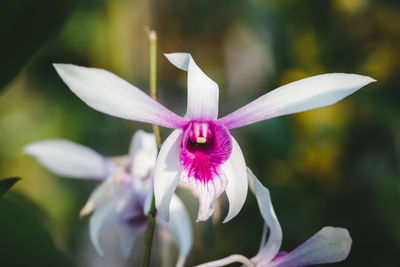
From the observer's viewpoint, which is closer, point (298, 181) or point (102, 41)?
point (298, 181)

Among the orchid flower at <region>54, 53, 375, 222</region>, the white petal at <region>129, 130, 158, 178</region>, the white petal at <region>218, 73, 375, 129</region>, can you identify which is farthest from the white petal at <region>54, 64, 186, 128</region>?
the white petal at <region>129, 130, 158, 178</region>

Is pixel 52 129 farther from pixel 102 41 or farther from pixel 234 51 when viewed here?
pixel 234 51

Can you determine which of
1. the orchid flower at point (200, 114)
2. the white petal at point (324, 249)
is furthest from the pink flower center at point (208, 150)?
the white petal at point (324, 249)

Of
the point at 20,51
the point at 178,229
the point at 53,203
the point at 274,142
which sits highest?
the point at 20,51

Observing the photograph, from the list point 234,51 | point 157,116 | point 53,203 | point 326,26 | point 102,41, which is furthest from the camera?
point 234,51

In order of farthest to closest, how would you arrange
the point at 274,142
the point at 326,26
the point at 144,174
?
the point at 326,26 < the point at 274,142 < the point at 144,174

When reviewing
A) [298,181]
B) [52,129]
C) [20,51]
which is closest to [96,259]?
[52,129]

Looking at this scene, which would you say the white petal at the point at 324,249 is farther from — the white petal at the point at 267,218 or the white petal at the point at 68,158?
the white petal at the point at 68,158
